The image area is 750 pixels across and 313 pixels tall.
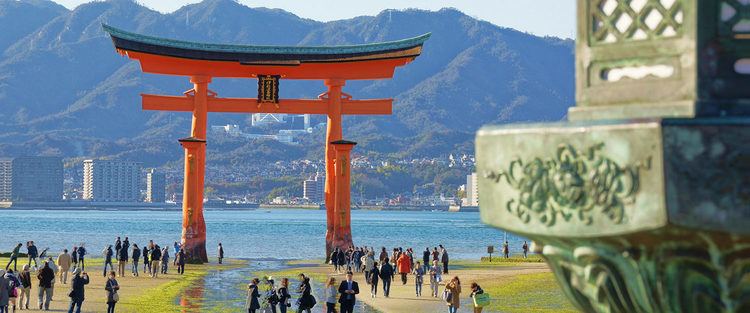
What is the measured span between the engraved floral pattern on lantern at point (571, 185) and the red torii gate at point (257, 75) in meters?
43.5

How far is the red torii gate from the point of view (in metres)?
47.5

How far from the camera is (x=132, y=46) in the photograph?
46531 millimetres

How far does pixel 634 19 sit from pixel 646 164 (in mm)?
550

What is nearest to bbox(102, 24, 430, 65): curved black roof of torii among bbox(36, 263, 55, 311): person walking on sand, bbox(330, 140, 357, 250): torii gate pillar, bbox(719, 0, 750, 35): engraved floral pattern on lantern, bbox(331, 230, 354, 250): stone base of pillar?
bbox(330, 140, 357, 250): torii gate pillar

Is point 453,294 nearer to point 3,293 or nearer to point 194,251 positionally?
point 3,293

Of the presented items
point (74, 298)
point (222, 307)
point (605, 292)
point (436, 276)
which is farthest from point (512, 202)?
point (436, 276)

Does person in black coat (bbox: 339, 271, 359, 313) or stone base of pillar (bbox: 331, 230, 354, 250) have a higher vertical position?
stone base of pillar (bbox: 331, 230, 354, 250)

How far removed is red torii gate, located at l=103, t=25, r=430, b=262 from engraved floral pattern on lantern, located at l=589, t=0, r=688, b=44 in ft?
143

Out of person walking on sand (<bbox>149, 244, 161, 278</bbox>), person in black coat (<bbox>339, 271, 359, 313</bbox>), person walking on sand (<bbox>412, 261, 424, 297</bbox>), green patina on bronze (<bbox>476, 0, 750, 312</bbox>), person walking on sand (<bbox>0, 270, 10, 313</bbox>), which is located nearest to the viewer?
green patina on bronze (<bbox>476, 0, 750, 312</bbox>)

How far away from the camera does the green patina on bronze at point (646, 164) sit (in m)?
3.74

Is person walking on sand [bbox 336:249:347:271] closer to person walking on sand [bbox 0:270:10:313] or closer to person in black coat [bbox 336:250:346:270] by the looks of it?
person in black coat [bbox 336:250:346:270]

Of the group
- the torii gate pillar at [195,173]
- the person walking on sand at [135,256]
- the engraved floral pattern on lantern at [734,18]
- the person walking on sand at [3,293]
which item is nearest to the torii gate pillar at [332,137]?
the torii gate pillar at [195,173]

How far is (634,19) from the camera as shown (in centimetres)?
407

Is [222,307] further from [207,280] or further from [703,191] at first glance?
[703,191]
